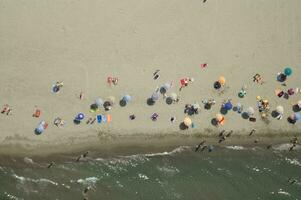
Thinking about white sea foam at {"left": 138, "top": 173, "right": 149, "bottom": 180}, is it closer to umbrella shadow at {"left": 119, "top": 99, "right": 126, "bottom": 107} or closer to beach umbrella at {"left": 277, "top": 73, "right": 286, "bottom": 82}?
umbrella shadow at {"left": 119, "top": 99, "right": 126, "bottom": 107}

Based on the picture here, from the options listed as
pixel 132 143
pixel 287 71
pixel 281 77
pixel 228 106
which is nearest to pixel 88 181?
pixel 132 143

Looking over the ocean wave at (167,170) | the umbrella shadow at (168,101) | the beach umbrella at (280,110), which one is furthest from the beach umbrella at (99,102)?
the beach umbrella at (280,110)

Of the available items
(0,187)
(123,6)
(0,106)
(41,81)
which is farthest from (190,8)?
(0,187)

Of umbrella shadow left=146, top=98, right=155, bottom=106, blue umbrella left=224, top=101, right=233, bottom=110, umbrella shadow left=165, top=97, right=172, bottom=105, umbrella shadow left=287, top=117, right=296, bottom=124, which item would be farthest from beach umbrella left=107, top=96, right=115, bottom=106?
umbrella shadow left=287, top=117, right=296, bottom=124

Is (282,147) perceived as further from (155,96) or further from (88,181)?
(88,181)

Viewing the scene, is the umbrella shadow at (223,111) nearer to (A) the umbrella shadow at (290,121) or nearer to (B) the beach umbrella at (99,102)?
(A) the umbrella shadow at (290,121)

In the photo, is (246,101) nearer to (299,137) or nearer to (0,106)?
(299,137)
